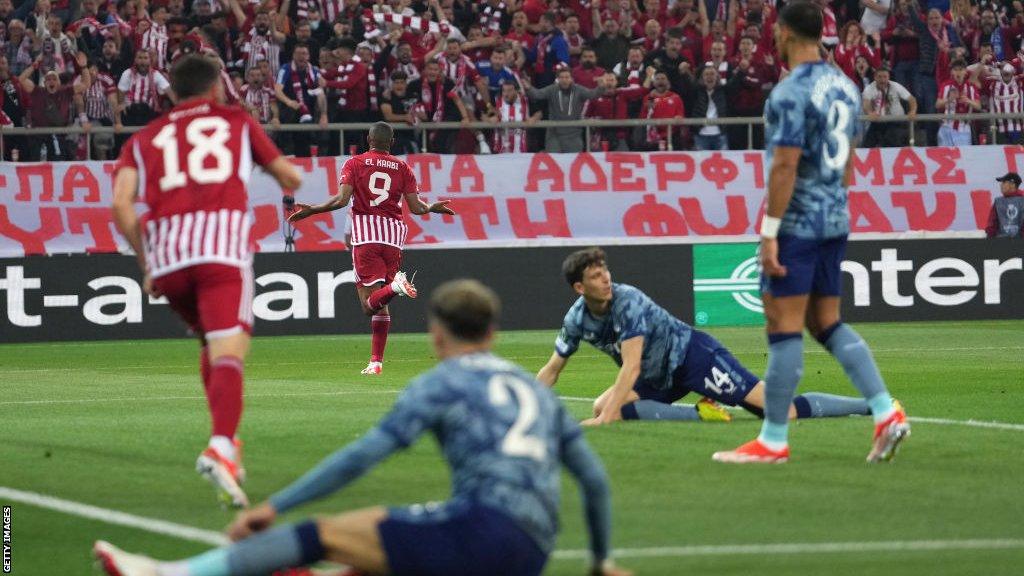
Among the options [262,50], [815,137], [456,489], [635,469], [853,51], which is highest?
[815,137]

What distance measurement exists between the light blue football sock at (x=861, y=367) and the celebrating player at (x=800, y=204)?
0.01 m

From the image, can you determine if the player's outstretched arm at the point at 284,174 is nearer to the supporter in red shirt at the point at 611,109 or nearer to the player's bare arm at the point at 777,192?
the player's bare arm at the point at 777,192

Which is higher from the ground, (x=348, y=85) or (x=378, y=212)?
(x=348, y=85)

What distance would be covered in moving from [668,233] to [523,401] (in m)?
20.4

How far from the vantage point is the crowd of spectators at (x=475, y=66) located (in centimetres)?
2483

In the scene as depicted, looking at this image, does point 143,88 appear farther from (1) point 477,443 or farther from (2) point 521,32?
(1) point 477,443

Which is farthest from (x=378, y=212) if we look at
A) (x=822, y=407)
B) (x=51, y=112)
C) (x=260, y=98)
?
(x=51, y=112)

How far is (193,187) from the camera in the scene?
8.11 metres

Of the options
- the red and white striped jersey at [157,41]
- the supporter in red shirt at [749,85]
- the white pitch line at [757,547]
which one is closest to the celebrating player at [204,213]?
the white pitch line at [757,547]

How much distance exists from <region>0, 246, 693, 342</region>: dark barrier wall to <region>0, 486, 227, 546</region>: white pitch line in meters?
14.9

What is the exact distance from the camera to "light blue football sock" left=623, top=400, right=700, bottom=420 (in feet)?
38.5

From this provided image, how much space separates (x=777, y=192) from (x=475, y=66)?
698 inches

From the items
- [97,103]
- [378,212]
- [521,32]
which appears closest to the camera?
[378,212]

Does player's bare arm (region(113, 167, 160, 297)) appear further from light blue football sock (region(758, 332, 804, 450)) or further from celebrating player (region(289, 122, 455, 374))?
celebrating player (region(289, 122, 455, 374))
